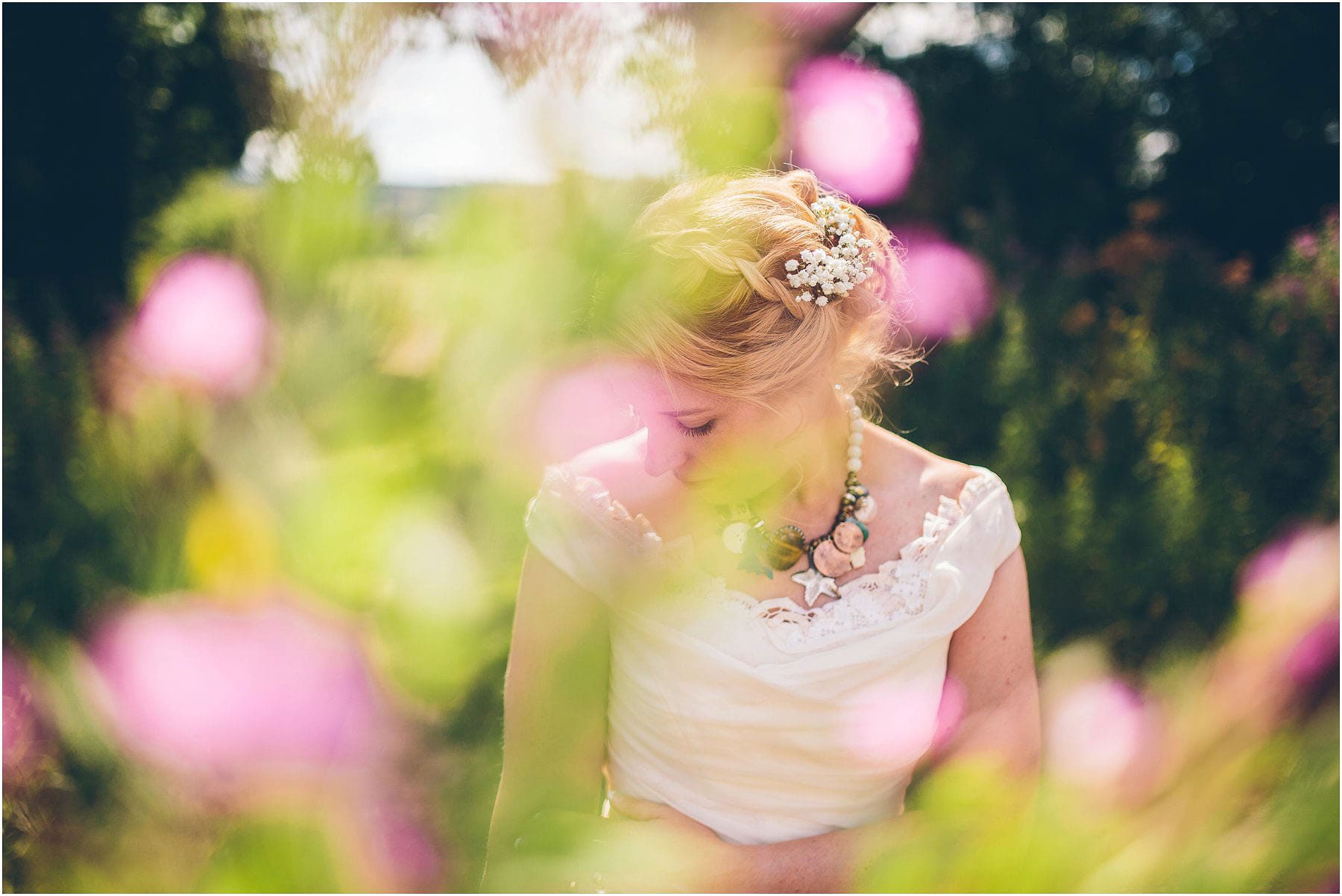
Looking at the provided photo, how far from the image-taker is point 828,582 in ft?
4.75

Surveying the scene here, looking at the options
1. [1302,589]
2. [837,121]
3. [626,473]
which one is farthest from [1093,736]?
[837,121]

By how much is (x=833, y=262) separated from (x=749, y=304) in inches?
6.2

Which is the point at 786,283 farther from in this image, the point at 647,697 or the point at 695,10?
the point at 647,697

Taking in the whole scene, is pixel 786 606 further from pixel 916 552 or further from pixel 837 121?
pixel 837 121

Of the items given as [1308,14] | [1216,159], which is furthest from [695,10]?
[1216,159]

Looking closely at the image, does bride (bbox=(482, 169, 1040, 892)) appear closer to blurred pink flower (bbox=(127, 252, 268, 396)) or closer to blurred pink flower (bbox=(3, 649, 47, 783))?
blurred pink flower (bbox=(127, 252, 268, 396))

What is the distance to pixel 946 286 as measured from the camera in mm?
4336

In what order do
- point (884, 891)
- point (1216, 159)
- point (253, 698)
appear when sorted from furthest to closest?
point (1216, 159) < point (253, 698) < point (884, 891)

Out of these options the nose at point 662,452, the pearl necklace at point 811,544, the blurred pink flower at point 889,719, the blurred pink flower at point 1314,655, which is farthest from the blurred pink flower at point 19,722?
the blurred pink flower at point 1314,655

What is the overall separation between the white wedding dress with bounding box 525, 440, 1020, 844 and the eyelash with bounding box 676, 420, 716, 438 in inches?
8.5

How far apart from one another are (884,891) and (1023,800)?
92 millimetres

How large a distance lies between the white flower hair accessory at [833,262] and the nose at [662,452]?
30 centimetres

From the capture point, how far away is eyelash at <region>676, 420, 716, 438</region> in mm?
1251

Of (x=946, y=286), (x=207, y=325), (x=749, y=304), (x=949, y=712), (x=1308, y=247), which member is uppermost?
(x=207, y=325)
